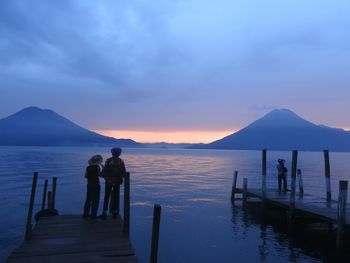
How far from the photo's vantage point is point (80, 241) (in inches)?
413

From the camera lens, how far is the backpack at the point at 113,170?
41.5 ft

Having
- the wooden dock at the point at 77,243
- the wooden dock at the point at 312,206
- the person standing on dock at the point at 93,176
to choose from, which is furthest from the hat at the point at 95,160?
the wooden dock at the point at 312,206

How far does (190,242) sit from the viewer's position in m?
17.7

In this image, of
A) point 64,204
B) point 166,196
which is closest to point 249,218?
point 166,196

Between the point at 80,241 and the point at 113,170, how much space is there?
2.86 metres

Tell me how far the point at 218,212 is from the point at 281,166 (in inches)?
232

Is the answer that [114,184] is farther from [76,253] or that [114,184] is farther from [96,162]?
[76,253]

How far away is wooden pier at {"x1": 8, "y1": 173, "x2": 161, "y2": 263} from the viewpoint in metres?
9.13

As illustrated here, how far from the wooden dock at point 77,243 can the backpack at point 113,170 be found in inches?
55.9

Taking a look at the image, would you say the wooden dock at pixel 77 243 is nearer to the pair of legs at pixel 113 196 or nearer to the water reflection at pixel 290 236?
the pair of legs at pixel 113 196

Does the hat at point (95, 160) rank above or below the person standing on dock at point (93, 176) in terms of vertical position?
above

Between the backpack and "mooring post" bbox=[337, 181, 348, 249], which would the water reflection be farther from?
the backpack

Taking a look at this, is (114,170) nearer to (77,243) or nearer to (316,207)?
(77,243)

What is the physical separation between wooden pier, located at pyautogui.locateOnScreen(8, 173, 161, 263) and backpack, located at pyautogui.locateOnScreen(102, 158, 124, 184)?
0.67 m
